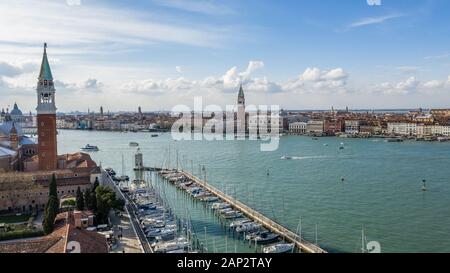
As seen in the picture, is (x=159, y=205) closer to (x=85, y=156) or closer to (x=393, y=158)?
(x=85, y=156)

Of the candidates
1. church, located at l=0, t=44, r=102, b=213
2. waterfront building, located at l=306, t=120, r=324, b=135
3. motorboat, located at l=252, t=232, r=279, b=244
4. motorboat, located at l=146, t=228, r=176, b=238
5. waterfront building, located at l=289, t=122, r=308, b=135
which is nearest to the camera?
motorboat, located at l=252, t=232, r=279, b=244

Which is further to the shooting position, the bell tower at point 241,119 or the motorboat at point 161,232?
the bell tower at point 241,119

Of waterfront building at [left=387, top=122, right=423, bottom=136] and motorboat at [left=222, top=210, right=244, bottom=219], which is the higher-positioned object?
waterfront building at [left=387, top=122, right=423, bottom=136]

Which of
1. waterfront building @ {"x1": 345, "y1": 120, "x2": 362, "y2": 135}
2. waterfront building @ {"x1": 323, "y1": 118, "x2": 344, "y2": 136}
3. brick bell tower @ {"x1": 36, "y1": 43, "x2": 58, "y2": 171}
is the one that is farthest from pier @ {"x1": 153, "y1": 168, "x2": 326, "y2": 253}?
waterfront building @ {"x1": 323, "y1": 118, "x2": 344, "y2": 136}

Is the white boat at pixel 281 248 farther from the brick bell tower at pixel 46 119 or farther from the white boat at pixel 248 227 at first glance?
the brick bell tower at pixel 46 119

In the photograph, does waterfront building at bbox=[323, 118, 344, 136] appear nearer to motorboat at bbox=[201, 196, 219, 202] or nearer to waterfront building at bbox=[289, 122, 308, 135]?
waterfront building at bbox=[289, 122, 308, 135]

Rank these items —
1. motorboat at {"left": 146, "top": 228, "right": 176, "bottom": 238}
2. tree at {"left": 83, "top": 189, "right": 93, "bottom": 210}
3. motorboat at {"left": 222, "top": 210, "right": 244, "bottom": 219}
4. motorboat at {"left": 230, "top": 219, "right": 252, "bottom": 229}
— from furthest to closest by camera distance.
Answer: motorboat at {"left": 222, "top": 210, "right": 244, "bottom": 219}
motorboat at {"left": 230, "top": 219, "right": 252, "bottom": 229}
tree at {"left": 83, "top": 189, "right": 93, "bottom": 210}
motorboat at {"left": 146, "top": 228, "right": 176, "bottom": 238}

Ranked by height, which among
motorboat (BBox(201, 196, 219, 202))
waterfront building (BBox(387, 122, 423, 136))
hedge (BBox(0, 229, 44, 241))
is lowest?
motorboat (BBox(201, 196, 219, 202))


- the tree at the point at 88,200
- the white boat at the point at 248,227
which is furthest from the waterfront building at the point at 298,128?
the tree at the point at 88,200
